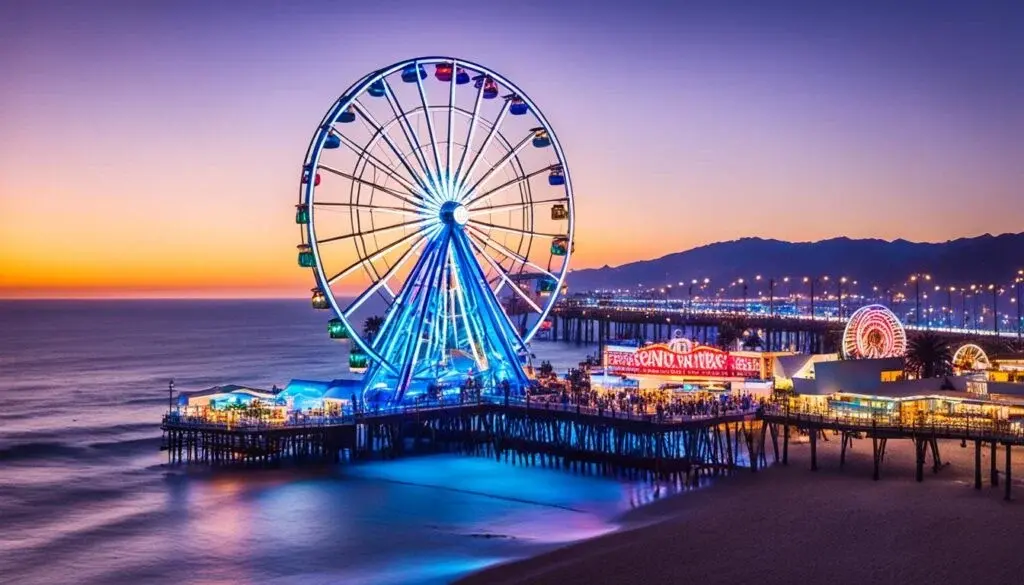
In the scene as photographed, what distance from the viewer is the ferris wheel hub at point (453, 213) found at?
48781 mm

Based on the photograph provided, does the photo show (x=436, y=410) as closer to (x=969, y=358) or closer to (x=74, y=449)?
(x=74, y=449)

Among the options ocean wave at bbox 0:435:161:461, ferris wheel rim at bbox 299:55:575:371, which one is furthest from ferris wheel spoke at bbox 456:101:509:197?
ocean wave at bbox 0:435:161:461

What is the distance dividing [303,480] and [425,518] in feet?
26.6

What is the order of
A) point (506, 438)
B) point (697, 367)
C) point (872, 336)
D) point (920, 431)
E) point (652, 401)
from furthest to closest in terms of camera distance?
point (697, 367) < point (872, 336) < point (506, 438) < point (652, 401) < point (920, 431)

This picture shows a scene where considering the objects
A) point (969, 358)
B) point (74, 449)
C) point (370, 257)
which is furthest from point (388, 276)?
point (969, 358)

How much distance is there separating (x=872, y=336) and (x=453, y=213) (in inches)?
793

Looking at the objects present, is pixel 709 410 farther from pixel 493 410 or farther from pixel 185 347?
pixel 185 347

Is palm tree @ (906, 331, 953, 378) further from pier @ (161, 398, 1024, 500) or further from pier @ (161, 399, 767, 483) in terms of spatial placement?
pier @ (161, 399, 767, 483)

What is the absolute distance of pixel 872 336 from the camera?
50594 millimetres

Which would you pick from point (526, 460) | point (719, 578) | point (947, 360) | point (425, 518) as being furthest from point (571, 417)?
point (947, 360)

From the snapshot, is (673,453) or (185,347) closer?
(673,453)

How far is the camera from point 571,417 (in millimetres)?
44844

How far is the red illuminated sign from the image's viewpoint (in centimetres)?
5050

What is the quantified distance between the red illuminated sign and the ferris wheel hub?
10.8m
